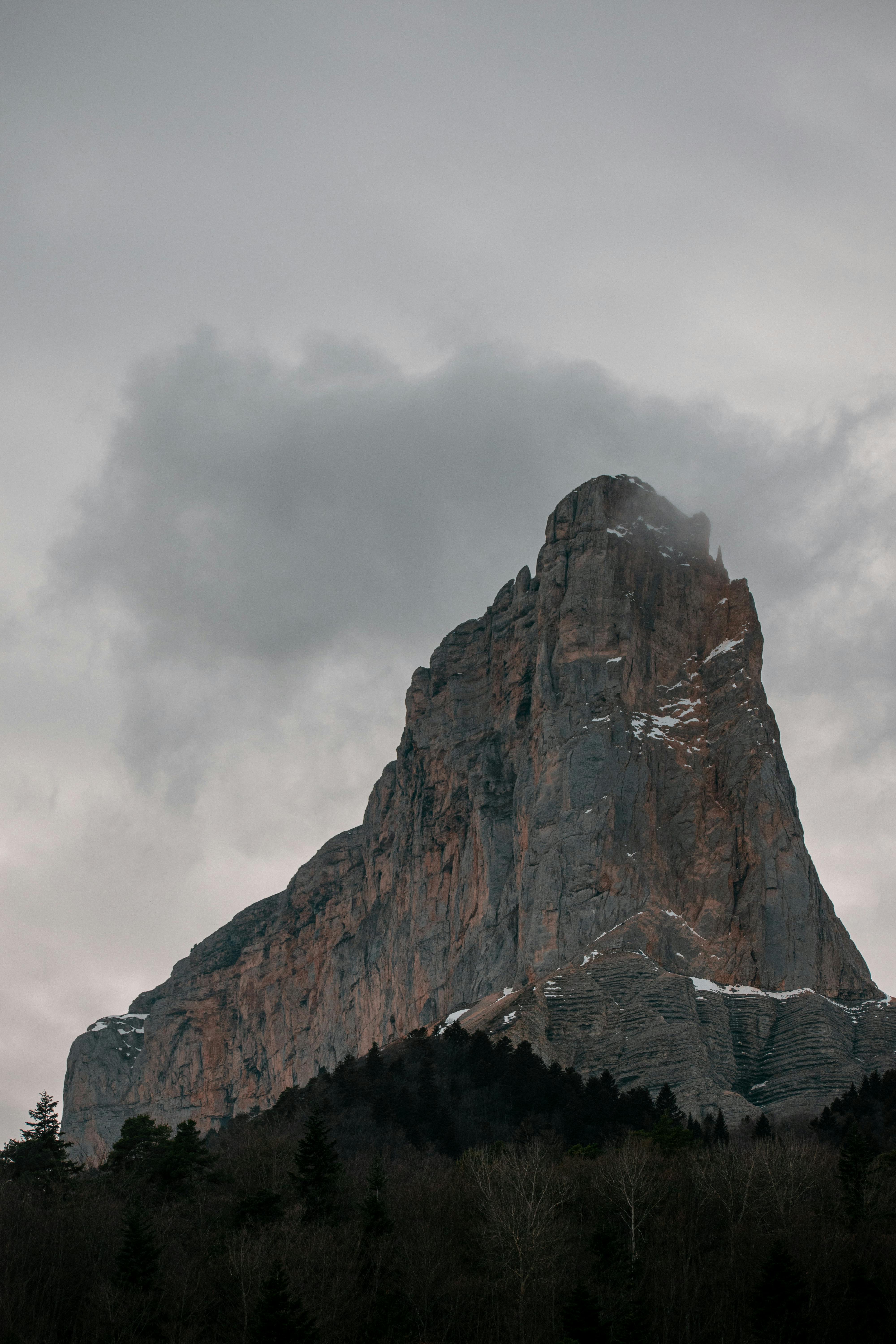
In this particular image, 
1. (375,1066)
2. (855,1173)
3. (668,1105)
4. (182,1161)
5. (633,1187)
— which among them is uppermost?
(375,1066)

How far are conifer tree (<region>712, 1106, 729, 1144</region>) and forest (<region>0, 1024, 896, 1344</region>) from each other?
6358 millimetres

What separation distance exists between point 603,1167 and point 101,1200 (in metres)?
23.1

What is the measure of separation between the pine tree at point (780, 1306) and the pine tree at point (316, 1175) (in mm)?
19747

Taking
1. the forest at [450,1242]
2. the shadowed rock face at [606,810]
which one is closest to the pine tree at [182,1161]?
the forest at [450,1242]

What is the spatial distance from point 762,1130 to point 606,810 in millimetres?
49821

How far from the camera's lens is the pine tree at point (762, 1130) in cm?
8331

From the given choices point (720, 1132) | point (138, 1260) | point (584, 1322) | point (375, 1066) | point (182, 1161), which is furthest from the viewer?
point (375, 1066)

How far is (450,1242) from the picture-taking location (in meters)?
53.4

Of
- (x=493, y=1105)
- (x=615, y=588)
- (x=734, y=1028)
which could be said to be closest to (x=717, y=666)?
(x=615, y=588)

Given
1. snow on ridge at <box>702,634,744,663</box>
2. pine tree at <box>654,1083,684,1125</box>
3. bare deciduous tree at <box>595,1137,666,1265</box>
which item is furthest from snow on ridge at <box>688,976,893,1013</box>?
bare deciduous tree at <box>595,1137,666,1265</box>

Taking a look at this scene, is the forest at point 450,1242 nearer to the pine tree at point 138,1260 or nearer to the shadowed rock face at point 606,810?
the pine tree at point 138,1260

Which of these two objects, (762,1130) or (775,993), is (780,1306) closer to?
(762,1130)

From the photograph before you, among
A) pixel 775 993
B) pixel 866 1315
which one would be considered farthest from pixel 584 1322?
pixel 775 993

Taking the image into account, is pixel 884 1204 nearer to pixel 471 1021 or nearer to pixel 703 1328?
pixel 703 1328
